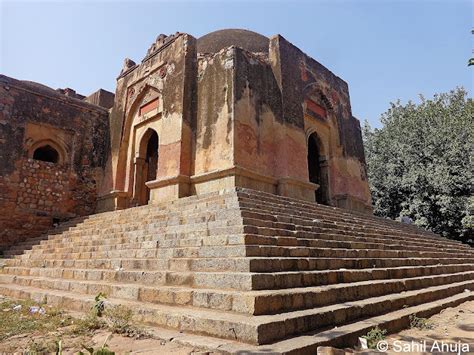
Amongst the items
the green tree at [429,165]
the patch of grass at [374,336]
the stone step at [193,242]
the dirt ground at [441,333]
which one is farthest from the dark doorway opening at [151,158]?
the green tree at [429,165]

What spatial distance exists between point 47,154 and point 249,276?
36.1 feet

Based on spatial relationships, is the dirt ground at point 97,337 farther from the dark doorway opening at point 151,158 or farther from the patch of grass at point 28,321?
the dark doorway opening at point 151,158

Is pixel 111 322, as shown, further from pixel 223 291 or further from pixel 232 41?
pixel 232 41

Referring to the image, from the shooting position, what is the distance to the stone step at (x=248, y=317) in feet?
7.96

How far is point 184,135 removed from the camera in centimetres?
918

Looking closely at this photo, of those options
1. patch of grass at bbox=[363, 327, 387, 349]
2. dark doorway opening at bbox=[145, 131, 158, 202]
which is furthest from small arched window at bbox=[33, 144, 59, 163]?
patch of grass at bbox=[363, 327, 387, 349]

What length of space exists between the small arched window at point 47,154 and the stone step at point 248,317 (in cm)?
856

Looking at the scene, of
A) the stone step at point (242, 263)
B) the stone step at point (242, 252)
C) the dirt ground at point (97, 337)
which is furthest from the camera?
the stone step at point (242, 252)

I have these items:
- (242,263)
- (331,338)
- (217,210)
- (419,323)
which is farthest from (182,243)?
(419,323)

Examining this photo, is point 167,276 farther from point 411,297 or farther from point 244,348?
point 411,297

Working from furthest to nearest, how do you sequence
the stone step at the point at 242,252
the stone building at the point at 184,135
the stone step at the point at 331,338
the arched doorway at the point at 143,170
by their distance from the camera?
the arched doorway at the point at 143,170
the stone building at the point at 184,135
the stone step at the point at 242,252
the stone step at the point at 331,338

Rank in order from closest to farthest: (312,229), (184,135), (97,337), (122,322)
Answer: (97,337) → (122,322) → (312,229) → (184,135)

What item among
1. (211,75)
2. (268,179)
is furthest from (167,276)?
(211,75)

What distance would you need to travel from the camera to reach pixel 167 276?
146 inches
